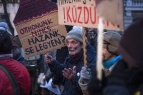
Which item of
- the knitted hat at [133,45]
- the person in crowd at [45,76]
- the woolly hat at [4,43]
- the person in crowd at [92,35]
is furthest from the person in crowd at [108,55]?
the person in crowd at [45,76]

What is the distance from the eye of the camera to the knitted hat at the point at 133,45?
2.19 meters

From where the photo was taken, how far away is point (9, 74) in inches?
155

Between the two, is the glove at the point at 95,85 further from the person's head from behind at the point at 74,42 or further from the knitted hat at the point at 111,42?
the person's head from behind at the point at 74,42

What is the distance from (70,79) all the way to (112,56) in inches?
20.0

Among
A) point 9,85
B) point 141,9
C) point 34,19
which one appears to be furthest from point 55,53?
point 141,9

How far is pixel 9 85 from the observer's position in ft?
12.9

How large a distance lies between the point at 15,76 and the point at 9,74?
73 millimetres

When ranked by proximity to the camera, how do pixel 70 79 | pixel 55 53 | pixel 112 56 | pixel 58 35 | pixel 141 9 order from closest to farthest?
pixel 112 56 < pixel 70 79 < pixel 58 35 < pixel 55 53 < pixel 141 9

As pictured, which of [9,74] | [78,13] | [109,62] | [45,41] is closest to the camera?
[109,62]

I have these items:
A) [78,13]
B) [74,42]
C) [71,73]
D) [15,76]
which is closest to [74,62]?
[74,42]

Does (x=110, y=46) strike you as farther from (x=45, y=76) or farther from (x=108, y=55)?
(x=45, y=76)

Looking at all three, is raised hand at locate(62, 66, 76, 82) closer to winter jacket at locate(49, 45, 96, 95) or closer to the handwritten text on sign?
winter jacket at locate(49, 45, 96, 95)

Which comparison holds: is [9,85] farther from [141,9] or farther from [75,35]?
[141,9]

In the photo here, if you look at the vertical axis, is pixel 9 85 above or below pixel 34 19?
below
